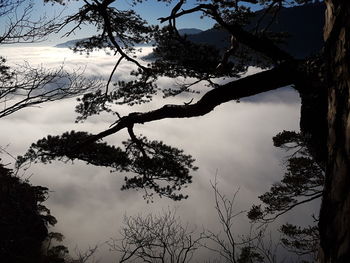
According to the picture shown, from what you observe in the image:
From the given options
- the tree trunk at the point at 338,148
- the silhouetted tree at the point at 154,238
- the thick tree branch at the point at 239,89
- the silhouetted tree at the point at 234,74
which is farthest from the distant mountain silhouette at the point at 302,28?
the tree trunk at the point at 338,148

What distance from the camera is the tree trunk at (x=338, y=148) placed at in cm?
129

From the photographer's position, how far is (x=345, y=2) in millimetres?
1570

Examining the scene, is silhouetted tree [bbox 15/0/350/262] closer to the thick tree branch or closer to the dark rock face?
the thick tree branch

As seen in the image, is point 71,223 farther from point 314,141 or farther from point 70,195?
point 314,141

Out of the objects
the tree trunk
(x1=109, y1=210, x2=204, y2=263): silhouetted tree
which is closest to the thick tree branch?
the tree trunk

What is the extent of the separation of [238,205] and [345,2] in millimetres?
110733

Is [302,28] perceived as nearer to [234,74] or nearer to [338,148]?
[234,74]

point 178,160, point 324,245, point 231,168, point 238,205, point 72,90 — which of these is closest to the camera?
point 324,245

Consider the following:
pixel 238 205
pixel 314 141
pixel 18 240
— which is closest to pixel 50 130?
pixel 238 205

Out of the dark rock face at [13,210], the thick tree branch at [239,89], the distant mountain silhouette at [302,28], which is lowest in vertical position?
the dark rock face at [13,210]

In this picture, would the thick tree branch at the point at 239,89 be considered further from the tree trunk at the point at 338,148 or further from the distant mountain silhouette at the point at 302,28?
the distant mountain silhouette at the point at 302,28

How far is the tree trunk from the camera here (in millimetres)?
1294

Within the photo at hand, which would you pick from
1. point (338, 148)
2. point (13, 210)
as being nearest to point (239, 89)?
point (338, 148)

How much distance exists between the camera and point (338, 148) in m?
1.44
